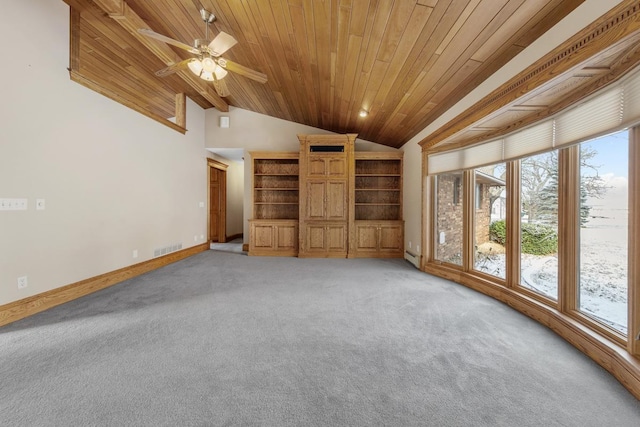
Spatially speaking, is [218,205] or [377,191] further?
[218,205]

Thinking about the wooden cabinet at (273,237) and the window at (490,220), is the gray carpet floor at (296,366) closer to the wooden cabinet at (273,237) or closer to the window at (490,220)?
the window at (490,220)

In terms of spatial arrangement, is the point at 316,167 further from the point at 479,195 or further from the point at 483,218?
the point at 483,218

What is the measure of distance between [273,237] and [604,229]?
15.7 ft

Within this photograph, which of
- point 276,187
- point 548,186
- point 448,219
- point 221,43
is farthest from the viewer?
point 276,187

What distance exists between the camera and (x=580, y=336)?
1.88 m

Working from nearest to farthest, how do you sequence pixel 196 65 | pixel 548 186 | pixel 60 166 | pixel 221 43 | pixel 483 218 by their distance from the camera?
pixel 548 186
pixel 221 43
pixel 60 166
pixel 196 65
pixel 483 218

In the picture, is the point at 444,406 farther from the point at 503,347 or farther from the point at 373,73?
the point at 373,73

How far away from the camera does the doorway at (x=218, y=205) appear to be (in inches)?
284

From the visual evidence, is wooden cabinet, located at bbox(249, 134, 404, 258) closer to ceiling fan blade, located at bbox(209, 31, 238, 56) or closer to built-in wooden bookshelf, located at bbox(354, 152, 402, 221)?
built-in wooden bookshelf, located at bbox(354, 152, 402, 221)

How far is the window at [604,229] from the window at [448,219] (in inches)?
61.0

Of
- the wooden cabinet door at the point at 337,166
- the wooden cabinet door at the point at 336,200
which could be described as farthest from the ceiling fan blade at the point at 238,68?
the wooden cabinet door at the point at 336,200

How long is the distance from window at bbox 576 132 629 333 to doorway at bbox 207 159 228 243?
7.27m

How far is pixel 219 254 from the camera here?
18.0 feet

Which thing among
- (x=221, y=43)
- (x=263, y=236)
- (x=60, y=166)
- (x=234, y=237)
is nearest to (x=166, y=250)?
(x=263, y=236)
